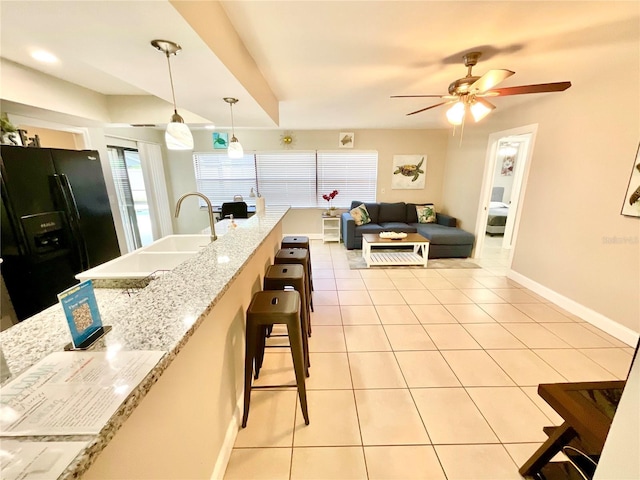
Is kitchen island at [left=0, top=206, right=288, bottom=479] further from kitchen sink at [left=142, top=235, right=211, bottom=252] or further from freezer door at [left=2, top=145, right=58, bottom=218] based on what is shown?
freezer door at [left=2, top=145, right=58, bottom=218]

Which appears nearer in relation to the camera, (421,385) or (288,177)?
(421,385)

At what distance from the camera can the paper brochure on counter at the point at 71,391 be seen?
491 millimetres

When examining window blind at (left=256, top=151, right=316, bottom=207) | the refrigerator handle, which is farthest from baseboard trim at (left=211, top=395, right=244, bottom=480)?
window blind at (left=256, top=151, right=316, bottom=207)

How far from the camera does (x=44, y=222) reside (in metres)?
2.13

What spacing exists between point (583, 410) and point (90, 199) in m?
3.90

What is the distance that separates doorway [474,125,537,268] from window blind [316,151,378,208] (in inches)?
83.4

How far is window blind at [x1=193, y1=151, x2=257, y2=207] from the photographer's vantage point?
5.38 metres

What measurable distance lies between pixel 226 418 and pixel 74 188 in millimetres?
2559

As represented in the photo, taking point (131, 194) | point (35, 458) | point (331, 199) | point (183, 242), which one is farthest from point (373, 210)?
point (35, 458)

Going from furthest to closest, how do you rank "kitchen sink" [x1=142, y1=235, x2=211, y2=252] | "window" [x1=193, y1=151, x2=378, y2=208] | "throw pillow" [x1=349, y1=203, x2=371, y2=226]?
"window" [x1=193, y1=151, x2=378, y2=208], "throw pillow" [x1=349, y1=203, x2=371, y2=226], "kitchen sink" [x1=142, y1=235, x2=211, y2=252]

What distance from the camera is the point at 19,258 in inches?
77.9

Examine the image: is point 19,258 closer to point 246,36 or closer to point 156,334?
point 156,334

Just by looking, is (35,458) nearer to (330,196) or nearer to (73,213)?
(73,213)

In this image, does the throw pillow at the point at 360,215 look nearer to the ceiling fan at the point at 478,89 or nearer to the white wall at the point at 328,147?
the white wall at the point at 328,147
